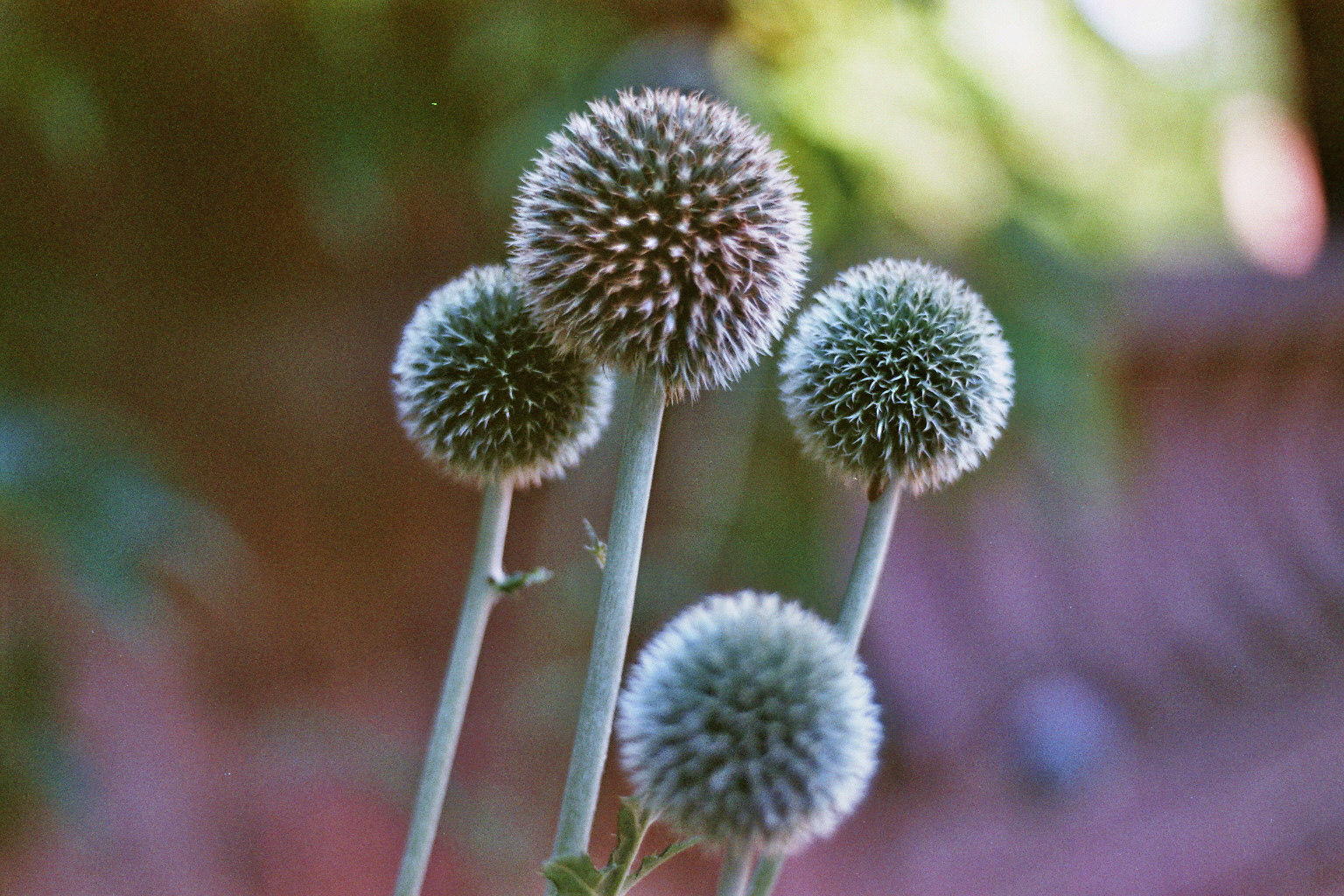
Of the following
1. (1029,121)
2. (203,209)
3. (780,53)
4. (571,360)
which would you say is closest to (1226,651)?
(1029,121)

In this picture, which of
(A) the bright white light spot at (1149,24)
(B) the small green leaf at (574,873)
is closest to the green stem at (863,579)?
(B) the small green leaf at (574,873)

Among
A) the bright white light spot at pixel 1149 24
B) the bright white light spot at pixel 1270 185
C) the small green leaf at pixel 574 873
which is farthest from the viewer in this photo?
the bright white light spot at pixel 1270 185

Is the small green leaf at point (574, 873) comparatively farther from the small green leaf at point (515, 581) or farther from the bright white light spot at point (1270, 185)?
the bright white light spot at point (1270, 185)

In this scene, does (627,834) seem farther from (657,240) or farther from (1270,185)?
(1270,185)

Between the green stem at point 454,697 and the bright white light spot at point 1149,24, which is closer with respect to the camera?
the green stem at point 454,697

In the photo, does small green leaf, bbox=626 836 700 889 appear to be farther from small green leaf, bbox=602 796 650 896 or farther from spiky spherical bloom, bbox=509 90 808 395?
spiky spherical bloom, bbox=509 90 808 395

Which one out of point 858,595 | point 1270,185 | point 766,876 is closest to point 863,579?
point 858,595

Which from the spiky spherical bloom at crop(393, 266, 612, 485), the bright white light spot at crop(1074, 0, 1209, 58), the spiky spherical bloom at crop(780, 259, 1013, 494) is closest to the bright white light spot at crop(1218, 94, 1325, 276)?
the bright white light spot at crop(1074, 0, 1209, 58)
